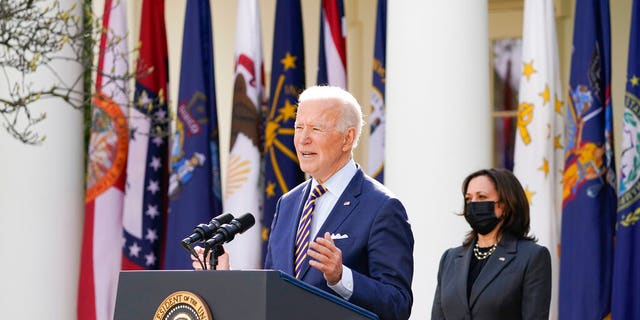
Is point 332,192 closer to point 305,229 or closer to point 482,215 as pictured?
point 305,229

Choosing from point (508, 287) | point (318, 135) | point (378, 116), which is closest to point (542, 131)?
point (378, 116)

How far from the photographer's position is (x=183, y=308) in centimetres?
360

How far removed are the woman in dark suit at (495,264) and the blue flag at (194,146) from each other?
4.89 meters

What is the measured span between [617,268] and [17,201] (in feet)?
17.6

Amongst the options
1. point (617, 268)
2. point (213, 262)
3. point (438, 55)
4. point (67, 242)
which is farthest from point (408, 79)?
point (213, 262)

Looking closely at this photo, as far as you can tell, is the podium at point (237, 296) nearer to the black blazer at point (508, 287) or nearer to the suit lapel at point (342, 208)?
the suit lapel at point (342, 208)

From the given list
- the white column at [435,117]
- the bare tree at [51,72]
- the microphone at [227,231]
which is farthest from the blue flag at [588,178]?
the microphone at [227,231]

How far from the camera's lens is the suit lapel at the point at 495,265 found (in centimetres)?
661

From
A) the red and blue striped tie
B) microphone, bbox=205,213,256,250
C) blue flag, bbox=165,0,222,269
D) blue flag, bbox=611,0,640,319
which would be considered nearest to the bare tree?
blue flag, bbox=165,0,222,269

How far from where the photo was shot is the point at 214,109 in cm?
1182

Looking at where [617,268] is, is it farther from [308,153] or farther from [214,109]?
[308,153]

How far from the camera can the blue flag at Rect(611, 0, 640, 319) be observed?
10023 millimetres

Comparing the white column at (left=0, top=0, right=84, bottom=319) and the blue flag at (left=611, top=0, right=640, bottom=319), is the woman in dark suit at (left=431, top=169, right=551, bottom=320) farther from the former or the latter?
the white column at (left=0, top=0, right=84, bottom=319)

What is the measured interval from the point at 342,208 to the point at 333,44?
7.44 m
